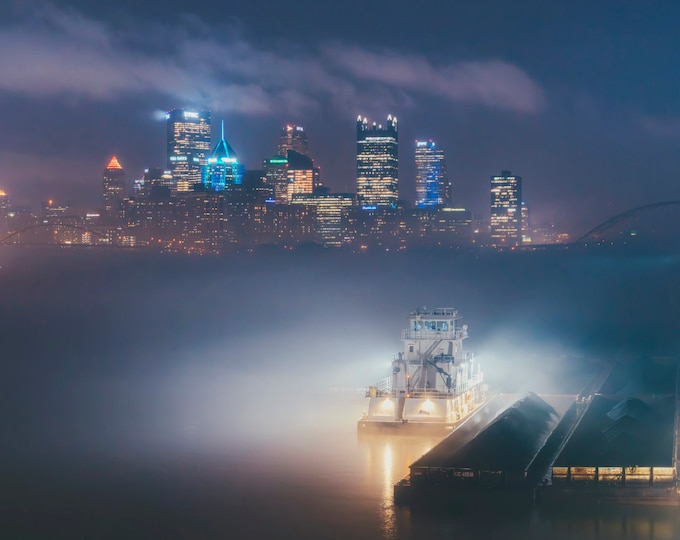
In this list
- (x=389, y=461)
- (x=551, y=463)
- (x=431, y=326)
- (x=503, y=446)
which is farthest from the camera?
(x=431, y=326)

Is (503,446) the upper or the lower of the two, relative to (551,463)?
upper

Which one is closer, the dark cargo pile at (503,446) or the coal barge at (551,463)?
the coal barge at (551,463)

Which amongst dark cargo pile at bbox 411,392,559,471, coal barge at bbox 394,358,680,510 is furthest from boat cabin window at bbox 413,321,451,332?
dark cargo pile at bbox 411,392,559,471

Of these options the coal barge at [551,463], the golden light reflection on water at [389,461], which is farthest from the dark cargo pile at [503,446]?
the golden light reflection on water at [389,461]

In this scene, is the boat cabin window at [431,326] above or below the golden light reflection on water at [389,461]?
above

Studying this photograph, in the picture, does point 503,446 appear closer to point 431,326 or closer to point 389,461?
point 389,461

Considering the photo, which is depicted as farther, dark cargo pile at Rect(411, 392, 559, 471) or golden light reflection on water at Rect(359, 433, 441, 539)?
dark cargo pile at Rect(411, 392, 559, 471)

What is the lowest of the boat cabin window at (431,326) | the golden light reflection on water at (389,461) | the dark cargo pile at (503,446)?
the golden light reflection on water at (389,461)

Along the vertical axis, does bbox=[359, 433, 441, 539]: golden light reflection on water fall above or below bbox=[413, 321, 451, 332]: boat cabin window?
below

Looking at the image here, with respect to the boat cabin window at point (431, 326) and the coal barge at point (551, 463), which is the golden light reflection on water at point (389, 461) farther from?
the boat cabin window at point (431, 326)

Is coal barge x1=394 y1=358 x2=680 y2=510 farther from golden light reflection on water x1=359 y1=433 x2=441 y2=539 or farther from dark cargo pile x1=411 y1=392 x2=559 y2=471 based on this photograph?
golden light reflection on water x1=359 y1=433 x2=441 y2=539

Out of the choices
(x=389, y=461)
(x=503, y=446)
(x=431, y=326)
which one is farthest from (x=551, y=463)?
(x=431, y=326)
